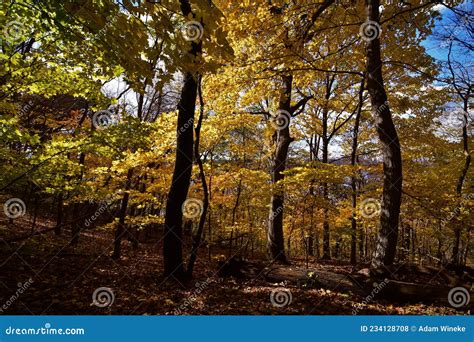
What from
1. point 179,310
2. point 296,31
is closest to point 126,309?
point 179,310

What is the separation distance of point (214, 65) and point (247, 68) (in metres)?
4.28

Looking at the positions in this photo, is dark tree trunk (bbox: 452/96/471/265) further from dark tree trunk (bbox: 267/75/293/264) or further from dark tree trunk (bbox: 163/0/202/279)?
dark tree trunk (bbox: 163/0/202/279)

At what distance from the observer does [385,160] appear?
22.5 ft

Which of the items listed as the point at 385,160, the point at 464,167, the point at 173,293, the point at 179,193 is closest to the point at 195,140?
the point at 179,193

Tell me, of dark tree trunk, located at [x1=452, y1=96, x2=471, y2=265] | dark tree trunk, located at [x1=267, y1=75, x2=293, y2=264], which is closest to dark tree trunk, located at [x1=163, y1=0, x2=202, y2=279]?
dark tree trunk, located at [x1=267, y1=75, x2=293, y2=264]

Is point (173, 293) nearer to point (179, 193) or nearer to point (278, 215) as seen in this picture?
point (179, 193)

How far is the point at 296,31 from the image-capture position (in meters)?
6.98

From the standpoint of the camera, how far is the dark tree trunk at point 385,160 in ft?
21.3

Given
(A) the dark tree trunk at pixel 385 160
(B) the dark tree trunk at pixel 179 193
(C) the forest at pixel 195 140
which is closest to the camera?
(C) the forest at pixel 195 140

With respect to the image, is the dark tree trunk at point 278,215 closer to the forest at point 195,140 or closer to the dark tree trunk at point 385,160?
the forest at point 195,140

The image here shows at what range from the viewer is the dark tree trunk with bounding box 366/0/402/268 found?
6.49m

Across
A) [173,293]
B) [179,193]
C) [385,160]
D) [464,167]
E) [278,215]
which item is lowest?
[173,293]

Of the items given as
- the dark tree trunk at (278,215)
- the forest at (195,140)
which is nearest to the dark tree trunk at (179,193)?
the forest at (195,140)

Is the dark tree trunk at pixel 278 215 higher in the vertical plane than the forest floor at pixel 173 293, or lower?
higher
